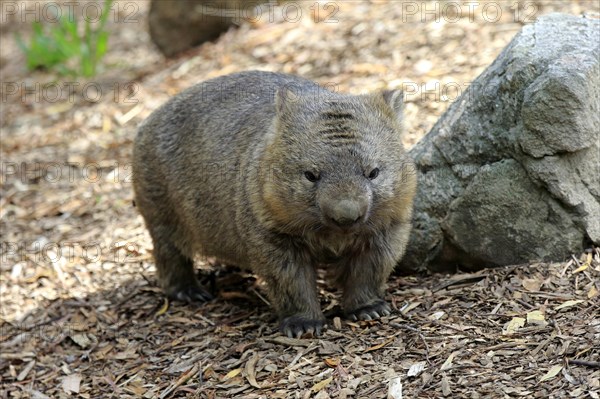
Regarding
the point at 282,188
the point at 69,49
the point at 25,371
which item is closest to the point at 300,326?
the point at 282,188

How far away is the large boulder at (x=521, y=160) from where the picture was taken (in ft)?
17.4

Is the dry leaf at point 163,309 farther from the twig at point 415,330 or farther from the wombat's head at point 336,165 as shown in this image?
the twig at point 415,330

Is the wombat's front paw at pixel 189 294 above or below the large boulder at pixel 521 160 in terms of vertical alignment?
below

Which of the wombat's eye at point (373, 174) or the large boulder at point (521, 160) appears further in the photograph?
the large boulder at point (521, 160)

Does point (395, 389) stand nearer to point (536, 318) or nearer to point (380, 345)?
point (380, 345)

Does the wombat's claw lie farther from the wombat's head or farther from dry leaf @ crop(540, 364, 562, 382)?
dry leaf @ crop(540, 364, 562, 382)

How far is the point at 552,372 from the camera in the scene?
4398mm

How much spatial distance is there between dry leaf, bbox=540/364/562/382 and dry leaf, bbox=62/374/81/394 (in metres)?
2.92

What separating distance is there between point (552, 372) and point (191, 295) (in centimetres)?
297

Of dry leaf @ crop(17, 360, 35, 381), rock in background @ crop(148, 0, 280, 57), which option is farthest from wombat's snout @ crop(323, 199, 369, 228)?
rock in background @ crop(148, 0, 280, 57)

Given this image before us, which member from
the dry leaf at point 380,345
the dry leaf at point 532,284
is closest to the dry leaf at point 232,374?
the dry leaf at point 380,345

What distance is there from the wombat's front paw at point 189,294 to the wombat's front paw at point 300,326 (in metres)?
1.20

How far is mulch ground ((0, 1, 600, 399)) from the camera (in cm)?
476

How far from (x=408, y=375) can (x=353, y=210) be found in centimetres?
94
